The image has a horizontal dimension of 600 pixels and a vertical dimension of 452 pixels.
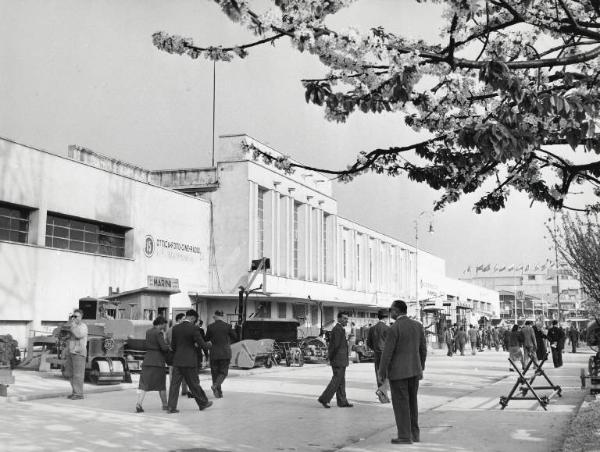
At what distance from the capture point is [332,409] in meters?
12.9

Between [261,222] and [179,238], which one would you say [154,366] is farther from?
[261,222]

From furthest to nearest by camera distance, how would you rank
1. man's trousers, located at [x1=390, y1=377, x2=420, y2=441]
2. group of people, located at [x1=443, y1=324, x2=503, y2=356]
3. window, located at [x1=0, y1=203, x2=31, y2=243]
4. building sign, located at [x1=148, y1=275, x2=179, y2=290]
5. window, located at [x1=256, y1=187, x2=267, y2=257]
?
window, located at [x1=256, y1=187, x2=267, y2=257] < group of people, located at [x1=443, y1=324, x2=503, y2=356] < building sign, located at [x1=148, y1=275, x2=179, y2=290] < window, located at [x1=0, y1=203, x2=31, y2=243] < man's trousers, located at [x1=390, y1=377, x2=420, y2=441]

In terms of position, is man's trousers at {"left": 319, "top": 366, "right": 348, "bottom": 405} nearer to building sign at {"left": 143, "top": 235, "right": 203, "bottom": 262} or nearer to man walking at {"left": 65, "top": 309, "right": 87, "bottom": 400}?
man walking at {"left": 65, "top": 309, "right": 87, "bottom": 400}

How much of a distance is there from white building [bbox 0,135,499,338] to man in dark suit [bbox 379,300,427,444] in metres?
3.84

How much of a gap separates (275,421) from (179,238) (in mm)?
27247

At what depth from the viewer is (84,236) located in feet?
102

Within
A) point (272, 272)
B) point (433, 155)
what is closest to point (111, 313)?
point (433, 155)

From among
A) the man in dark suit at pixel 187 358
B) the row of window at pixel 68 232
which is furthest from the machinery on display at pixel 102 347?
the man in dark suit at pixel 187 358

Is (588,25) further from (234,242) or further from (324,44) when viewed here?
(234,242)

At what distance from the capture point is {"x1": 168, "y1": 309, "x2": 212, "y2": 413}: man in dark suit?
12391 mm

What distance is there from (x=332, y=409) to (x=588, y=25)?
326 inches

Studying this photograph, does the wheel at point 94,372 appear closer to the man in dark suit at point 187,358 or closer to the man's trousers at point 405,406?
the man in dark suit at point 187,358

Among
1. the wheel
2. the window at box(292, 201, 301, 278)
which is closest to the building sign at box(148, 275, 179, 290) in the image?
the window at box(292, 201, 301, 278)

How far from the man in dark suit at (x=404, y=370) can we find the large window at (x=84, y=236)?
22.6 metres
